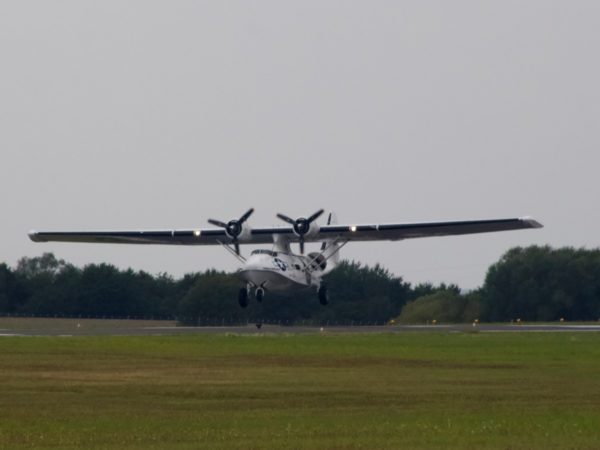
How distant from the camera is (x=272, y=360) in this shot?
3778cm

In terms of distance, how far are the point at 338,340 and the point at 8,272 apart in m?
50.1

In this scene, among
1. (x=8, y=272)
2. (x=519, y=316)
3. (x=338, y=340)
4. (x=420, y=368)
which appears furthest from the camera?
(x=8, y=272)

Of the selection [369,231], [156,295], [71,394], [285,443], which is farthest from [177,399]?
[156,295]

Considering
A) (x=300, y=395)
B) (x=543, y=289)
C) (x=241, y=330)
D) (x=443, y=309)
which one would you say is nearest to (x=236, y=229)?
(x=241, y=330)

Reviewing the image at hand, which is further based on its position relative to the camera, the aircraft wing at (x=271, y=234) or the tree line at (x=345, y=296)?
the tree line at (x=345, y=296)

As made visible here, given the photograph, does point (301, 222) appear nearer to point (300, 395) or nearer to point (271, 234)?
point (271, 234)

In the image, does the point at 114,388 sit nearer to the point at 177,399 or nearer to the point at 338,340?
the point at 177,399

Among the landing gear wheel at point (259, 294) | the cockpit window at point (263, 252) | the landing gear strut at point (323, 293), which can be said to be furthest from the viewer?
the landing gear strut at point (323, 293)

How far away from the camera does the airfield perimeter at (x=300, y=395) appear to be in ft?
65.7

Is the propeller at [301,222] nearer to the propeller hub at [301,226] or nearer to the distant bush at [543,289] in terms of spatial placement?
the propeller hub at [301,226]

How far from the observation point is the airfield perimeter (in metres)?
20.0

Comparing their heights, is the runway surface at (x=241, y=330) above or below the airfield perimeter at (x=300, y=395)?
above

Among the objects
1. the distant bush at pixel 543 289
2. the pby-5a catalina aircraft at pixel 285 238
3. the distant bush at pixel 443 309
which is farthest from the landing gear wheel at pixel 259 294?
the distant bush at pixel 543 289

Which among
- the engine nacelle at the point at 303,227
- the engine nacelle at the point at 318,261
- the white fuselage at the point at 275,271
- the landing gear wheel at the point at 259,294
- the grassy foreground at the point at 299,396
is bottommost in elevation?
the grassy foreground at the point at 299,396
